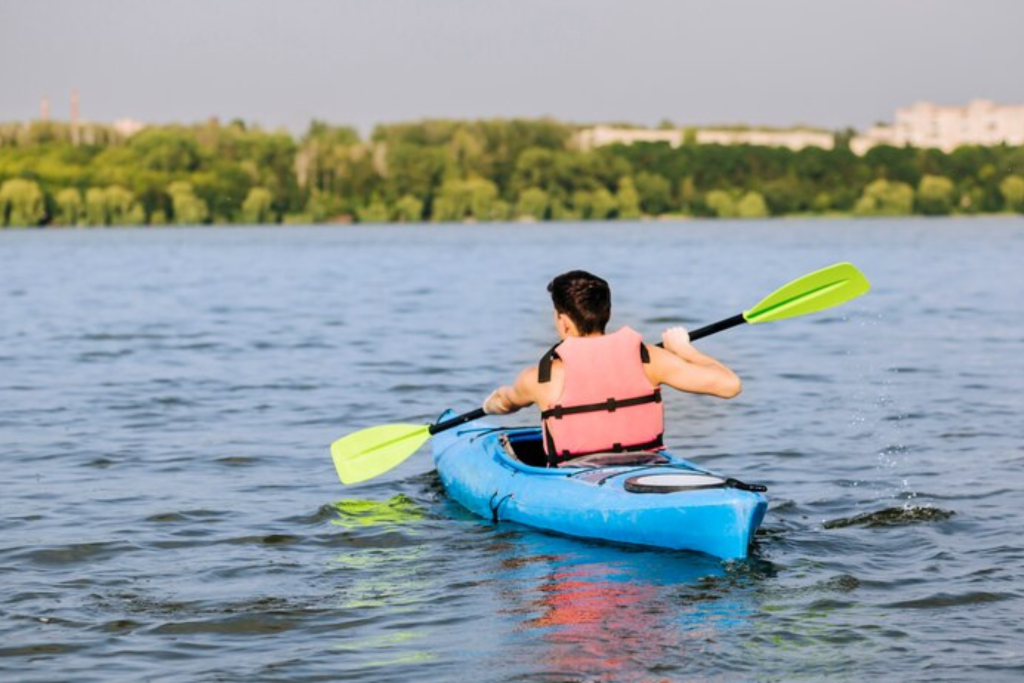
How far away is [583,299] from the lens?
661cm

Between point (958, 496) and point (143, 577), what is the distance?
4.35m

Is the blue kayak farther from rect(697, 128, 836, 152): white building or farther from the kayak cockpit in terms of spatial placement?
rect(697, 128, 836, 152): white building

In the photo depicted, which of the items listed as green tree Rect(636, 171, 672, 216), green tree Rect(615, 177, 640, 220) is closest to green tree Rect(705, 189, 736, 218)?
green tree Rect(636, 171, 672, 216)

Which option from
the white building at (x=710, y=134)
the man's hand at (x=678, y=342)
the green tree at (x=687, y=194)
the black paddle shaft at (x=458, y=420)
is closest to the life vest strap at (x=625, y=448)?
the man's hand at (x=678, y=342)

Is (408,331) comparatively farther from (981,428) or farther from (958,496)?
(958,496)

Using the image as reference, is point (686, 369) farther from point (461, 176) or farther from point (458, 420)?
point (461, 176)

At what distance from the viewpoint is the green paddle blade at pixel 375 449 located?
28.6 feet

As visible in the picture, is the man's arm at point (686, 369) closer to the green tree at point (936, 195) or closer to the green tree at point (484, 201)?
the green tree at point (484, 201)

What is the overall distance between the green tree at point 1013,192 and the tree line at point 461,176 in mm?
94

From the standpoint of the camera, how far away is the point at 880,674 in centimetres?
490

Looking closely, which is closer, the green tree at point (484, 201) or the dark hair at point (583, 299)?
the dark hair at point (583, 299)

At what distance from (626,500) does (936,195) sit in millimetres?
96801

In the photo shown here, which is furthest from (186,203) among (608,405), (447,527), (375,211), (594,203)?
(608,405)

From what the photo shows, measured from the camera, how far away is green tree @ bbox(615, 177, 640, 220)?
10100 cm
